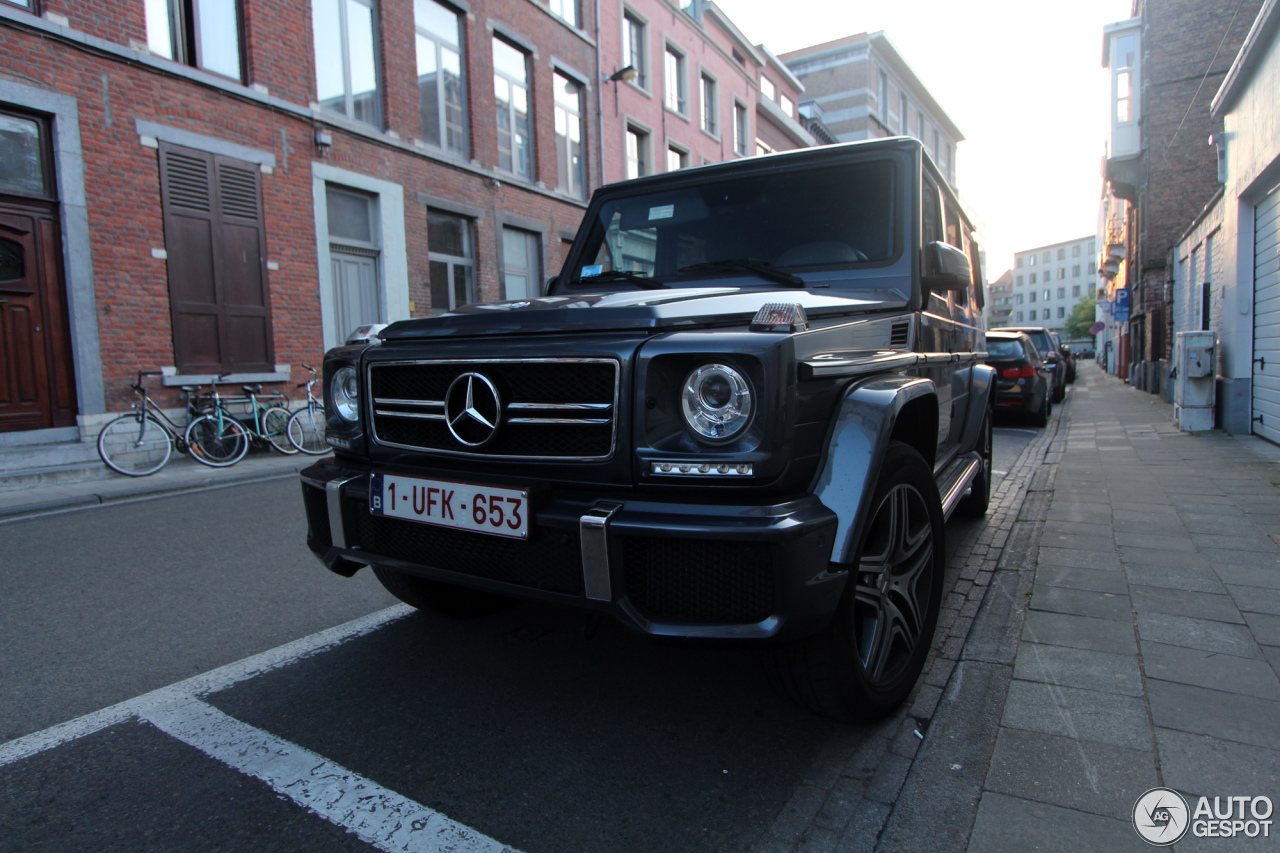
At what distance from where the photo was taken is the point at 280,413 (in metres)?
10.4

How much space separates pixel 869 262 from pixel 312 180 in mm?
11164

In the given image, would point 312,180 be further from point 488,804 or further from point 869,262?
point 488,804

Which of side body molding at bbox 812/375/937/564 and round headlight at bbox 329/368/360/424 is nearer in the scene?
side body molding at bbox 812/375/937/564

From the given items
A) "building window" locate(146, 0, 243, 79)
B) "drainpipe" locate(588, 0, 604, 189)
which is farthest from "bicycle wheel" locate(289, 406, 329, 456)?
"drainpipe" locate(588, 0, 604, 189)

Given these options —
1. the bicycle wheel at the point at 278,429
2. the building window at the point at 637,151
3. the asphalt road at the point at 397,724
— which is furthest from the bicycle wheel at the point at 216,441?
the building window at the point at 637,151

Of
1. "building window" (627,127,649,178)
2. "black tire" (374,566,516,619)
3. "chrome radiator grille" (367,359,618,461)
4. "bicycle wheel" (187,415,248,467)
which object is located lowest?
"black tire" (374,566,516,619)

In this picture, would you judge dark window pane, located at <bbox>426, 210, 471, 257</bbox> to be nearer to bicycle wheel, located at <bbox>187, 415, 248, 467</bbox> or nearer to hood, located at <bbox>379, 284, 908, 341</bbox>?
bicycle wheel, located at <bbox>187, 415, 248, 467</bbox>

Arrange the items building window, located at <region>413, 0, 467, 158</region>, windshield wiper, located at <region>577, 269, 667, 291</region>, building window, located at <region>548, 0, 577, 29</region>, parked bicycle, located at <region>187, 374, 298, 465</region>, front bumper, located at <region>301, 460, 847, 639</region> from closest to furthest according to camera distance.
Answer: front bumper, located at <region>301, 460, 847, 639</region>, windshield wiper, located at <region>577, 269, 667, 291</region>, parked bicycle, located at <region>187, 374, 298, 465</region>, building window, located at <region>413, 0, 467, 158</region>, building window, located at <region>548, 0, 577, 29</region>

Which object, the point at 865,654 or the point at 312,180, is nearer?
the point at 865,654

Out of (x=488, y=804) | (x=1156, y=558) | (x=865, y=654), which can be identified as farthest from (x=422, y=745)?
(x=1156, y=558)

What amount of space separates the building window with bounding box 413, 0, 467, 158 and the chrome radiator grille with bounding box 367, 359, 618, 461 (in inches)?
523

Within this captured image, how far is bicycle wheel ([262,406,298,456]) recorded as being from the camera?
10.3 metres

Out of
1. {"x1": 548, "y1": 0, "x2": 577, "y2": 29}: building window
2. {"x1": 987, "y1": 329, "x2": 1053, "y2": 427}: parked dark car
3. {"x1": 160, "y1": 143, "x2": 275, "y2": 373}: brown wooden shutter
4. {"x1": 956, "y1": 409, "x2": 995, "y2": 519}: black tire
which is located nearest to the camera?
{"x1": 956, "y1": 409, "x2": 995, "y2": 519}: black tire

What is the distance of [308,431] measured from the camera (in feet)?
36.3
